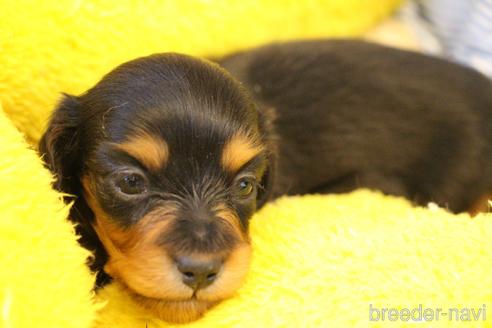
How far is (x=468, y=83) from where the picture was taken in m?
2.52

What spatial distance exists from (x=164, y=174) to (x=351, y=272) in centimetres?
54

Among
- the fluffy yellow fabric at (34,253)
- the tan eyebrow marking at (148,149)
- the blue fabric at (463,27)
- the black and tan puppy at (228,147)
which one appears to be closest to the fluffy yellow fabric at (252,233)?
the fluffy yellow fabric at (34,253)

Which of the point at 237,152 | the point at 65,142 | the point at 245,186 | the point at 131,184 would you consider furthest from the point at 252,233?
the point at 65,142

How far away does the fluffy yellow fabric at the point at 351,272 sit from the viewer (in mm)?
1451

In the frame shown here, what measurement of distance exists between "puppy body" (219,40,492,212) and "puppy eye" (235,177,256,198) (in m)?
0.52

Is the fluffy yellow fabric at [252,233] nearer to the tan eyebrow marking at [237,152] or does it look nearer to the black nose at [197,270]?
the black nose at [197,270]

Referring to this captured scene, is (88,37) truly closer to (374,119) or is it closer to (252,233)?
(252,233)

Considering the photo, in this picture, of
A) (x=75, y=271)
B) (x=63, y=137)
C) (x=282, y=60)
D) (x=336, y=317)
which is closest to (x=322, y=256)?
(x=336, y=317)

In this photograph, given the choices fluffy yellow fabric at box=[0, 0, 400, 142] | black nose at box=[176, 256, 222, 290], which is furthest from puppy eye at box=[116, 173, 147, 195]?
fluffy yellow fabric at box=[0, 0, 400, 142]

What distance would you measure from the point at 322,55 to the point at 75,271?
143 cm

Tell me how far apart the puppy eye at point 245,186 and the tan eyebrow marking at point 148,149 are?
262 mm

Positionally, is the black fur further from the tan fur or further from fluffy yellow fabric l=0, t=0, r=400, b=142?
the tan fur

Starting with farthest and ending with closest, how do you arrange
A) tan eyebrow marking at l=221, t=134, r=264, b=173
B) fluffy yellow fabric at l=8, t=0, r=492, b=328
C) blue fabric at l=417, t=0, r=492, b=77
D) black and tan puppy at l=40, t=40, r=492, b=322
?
1. blue fabric at l=417, t=0, r=492, b=77
2. tan eyebrow marking at l=221, t=134, r=264, b=173
3. black and tan puppy at l=40, t=40, r=492, b=322
4. fluffy yellow fabric at l=8, t=0, r=492, b=328

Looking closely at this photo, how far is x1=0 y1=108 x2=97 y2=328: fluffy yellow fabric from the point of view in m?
1.25
